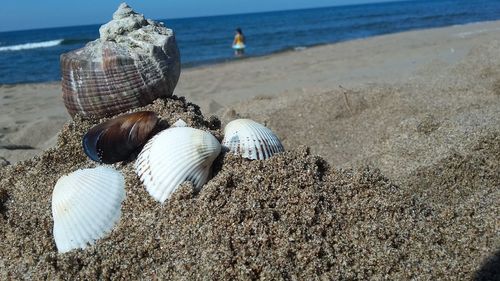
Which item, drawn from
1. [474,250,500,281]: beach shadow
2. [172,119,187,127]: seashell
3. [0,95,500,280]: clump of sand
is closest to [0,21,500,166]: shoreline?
[172,119,187,127]: seashell

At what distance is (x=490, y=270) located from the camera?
2293mm

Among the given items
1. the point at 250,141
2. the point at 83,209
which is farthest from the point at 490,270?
the point at 83,209

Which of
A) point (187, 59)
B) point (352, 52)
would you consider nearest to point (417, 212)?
point (352, 52)

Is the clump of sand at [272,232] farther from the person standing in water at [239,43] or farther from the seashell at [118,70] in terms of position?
the person standing in water at [239,43]

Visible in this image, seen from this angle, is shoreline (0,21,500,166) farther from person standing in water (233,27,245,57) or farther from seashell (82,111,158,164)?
person standing in water (233,27,245,57)

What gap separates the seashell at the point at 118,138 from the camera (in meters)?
2.81

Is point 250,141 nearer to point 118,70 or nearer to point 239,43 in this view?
point 118,70

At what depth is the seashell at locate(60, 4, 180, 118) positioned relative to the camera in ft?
10.5

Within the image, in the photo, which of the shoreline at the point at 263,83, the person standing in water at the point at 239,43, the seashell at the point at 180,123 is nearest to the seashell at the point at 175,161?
the seashell at the point at 180,123

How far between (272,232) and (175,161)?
0.62 meters

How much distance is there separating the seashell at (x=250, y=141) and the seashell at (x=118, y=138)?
0.48 m

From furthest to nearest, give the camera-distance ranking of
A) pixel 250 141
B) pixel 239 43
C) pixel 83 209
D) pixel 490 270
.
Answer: pixel 239 43, pixel 250 141, pixel 83 209, pixel 490 270

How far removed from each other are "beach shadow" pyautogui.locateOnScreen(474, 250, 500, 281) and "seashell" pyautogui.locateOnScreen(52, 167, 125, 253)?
176 cm

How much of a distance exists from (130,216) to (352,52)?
11758 mm
